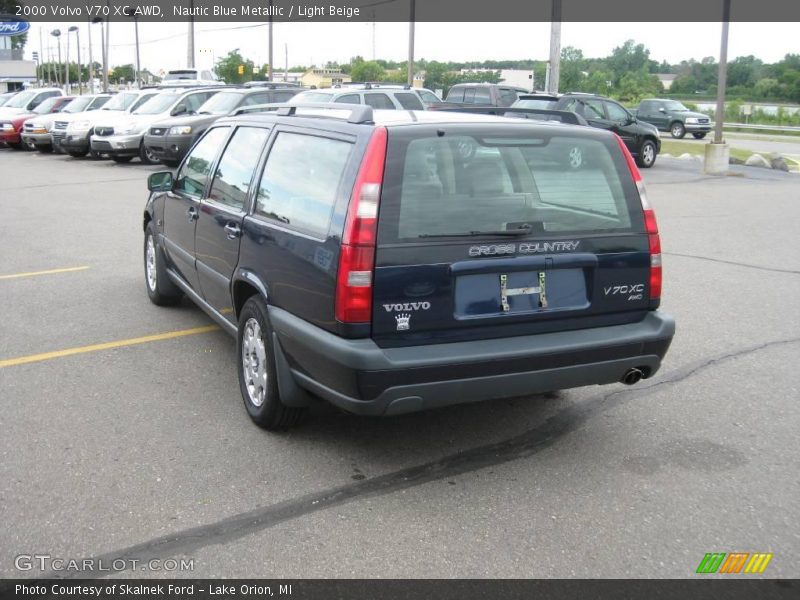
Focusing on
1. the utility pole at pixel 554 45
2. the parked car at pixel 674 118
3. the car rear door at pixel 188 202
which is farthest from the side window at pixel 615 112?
the car rear door at pixel 188 202

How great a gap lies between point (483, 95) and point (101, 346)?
67.3 feet

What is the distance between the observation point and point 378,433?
472cm

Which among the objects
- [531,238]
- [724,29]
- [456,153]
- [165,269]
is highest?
[724,29]

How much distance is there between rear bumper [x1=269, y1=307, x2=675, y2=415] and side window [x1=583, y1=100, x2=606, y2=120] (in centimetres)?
1830

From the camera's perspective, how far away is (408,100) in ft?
65.4

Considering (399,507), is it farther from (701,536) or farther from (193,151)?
(193,151)

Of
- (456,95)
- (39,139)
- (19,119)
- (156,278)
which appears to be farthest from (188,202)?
(19,119)

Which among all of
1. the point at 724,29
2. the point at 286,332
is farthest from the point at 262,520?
the point at 724,29

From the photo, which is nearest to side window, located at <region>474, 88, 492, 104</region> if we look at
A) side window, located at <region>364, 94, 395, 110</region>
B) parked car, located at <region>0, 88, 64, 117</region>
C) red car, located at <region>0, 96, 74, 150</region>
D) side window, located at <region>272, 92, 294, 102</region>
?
side window, located at <region>364, 94, 395, 110</region>

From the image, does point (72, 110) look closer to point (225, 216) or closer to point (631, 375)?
point (225, 216)

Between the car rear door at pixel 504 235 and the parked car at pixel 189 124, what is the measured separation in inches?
643

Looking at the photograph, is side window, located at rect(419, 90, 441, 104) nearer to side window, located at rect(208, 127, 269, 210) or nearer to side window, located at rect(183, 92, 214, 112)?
side window, located at rect(183, 92, 214, 112)

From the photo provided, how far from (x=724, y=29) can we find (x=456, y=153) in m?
18.4
